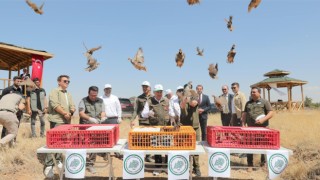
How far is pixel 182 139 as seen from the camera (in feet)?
12.9

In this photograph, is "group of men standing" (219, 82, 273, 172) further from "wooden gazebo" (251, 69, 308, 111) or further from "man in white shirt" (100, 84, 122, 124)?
"wooden gazebo" (251, 69, 308, 111)

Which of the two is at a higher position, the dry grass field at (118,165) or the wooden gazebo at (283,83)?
the wooden gazebo at (283,83)

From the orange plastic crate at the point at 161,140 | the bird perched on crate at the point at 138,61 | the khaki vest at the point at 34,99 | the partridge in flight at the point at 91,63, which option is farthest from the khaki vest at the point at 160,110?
the khaki vest at the point at 34,99

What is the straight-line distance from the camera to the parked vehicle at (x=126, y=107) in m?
14.1

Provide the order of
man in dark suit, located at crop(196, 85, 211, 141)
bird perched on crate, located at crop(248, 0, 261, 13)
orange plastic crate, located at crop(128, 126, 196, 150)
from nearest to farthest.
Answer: orange plastic crate, located at crop(128, 126, 196, 150) → bird perched on crate, located at crop(248, 0, 261, 13) → man in dark suit, located at crop(196, 85, 211, 141)

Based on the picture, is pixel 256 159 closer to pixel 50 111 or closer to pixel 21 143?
pixel 50 111

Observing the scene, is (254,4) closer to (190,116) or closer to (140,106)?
(190,116)

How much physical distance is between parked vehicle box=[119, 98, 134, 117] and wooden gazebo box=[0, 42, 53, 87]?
12.7ft

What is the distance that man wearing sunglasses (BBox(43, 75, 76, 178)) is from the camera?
197 inches

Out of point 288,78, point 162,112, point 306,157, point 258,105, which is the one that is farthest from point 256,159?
point 288,78

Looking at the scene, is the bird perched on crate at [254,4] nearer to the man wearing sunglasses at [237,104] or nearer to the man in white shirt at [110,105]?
the man wearing sunglasses at [237,104]

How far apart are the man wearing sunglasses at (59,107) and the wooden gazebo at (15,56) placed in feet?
24.3

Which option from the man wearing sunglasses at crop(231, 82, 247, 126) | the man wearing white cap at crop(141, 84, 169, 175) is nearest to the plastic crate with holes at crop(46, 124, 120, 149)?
the man wearing white cap at crop(141, 84, 169, 175)

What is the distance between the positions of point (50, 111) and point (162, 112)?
196 cm
